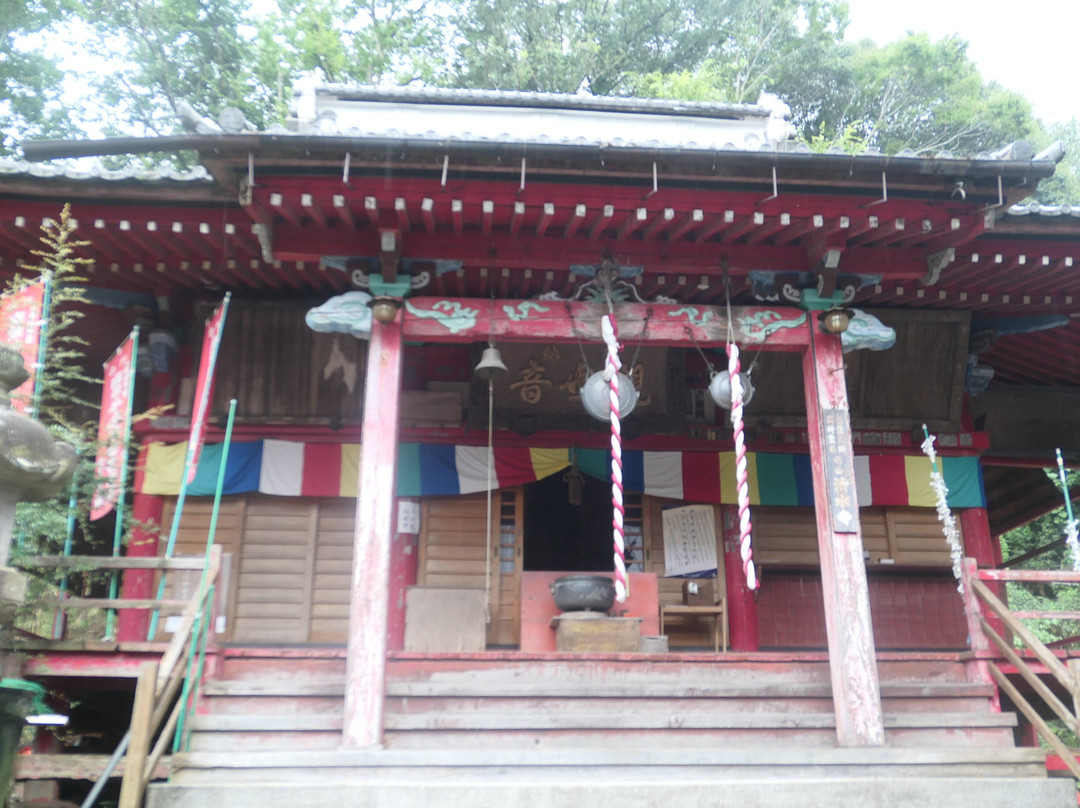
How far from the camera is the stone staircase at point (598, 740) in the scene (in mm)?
5012

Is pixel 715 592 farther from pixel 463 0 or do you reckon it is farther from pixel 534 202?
pixel 463 0

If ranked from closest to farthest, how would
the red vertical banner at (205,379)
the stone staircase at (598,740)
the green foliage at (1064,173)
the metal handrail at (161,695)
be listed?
the metal handrail at (161,695) < the stone staircase at (598,740) < the red vertical banner at (205,379) < the green foliage at (1064,173)

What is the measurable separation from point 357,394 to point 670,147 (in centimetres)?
432

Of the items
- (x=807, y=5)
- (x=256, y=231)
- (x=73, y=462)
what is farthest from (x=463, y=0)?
(x=73, y=462)

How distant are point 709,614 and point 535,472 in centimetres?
232

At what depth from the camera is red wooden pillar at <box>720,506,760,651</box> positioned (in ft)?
28.8

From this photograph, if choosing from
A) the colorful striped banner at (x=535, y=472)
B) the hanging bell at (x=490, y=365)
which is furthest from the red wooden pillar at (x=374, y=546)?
the colorful striped banner at (x=535, y=472)

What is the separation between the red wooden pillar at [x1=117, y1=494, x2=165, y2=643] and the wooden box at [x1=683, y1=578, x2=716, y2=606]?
5.20 metres

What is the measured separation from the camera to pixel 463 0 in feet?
74.2

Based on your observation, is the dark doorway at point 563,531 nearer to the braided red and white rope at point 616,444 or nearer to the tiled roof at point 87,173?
the braided red and white rope at point 616,444

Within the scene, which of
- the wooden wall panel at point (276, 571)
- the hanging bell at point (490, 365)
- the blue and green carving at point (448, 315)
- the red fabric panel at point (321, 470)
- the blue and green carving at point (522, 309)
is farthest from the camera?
the red fabric panel at point (321, 470)

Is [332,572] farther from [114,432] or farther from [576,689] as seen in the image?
[576,689]

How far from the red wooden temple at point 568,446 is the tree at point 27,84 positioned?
10.8m

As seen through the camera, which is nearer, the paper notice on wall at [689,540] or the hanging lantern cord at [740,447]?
the hanging lantern cord at [740,447]
